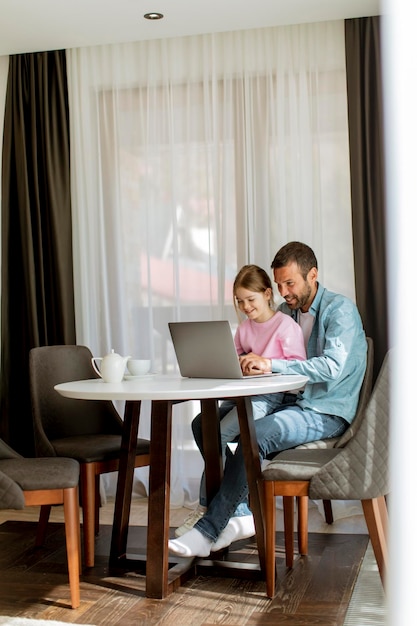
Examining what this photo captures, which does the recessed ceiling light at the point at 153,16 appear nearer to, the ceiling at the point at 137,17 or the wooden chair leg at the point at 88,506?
the ceiling at the point at 137,17

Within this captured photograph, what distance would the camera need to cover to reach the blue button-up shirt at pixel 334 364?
2754mm

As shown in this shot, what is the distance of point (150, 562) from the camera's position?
8.21 feet

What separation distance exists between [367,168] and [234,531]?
1.97 meters

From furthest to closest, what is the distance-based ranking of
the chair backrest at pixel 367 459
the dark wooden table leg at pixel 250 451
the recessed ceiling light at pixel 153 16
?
the recessed ceiling light at pixel 153 16
the dark wooden table leg at pixel 250 451
the chair backrest at pixel 367 459

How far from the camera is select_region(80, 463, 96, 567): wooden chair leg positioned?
2889mm

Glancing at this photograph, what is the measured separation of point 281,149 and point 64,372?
5.24ft

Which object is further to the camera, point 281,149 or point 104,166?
point 104,166

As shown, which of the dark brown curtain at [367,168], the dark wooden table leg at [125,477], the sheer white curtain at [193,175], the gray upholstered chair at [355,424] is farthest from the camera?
the sheer white curtain at [193,175]

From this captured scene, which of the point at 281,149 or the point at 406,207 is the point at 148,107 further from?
the point at 406,207

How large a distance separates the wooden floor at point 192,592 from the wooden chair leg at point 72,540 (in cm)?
6

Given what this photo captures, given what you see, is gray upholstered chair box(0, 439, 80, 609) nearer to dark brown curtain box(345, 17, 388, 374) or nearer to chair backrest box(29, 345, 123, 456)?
chair backrest box(29, 345, 123, 456)

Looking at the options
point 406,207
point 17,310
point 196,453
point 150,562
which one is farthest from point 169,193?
point 406,207

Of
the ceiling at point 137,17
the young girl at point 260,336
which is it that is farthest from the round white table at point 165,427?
the ceiling at point 137,17

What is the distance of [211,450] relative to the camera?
2832 millimetres
